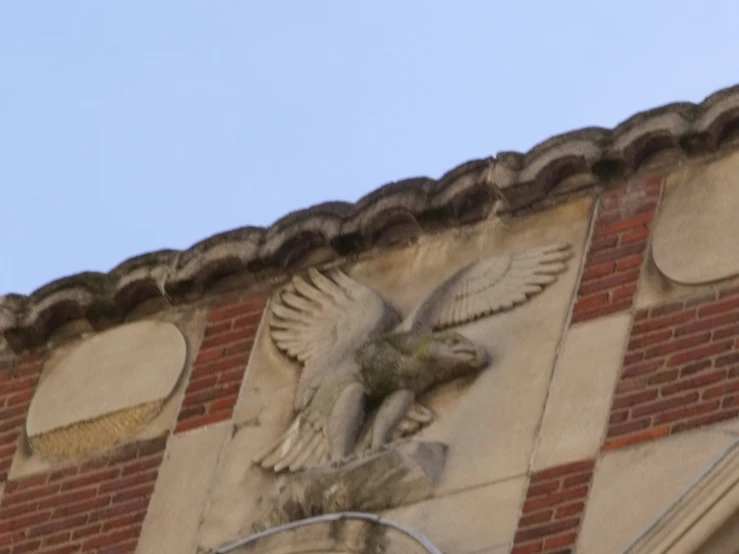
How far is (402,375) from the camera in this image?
43.4 feet

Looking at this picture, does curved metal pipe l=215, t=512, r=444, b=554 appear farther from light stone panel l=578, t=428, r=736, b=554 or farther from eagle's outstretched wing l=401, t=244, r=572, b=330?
eagle's outstretched wing l=401, t=244, r=572, b=330

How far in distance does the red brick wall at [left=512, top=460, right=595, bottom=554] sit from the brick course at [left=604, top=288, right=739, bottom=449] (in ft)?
0.74

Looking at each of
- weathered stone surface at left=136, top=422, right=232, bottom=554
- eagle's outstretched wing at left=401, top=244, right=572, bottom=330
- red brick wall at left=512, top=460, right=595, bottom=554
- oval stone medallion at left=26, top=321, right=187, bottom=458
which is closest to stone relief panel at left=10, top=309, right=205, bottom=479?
oval stone medallion at left=26, top=321, right=187, bottom=458

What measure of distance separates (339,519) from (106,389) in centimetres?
218

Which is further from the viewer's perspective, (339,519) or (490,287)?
(490,287)

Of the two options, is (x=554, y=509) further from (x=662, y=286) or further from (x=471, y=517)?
(x=662, y=286)

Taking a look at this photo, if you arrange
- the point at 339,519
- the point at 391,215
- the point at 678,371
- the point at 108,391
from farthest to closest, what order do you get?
the point at 108,391, the point at 391,215, the point at 339,519, the point at 678,371

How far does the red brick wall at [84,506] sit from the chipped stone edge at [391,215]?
3.45 ft

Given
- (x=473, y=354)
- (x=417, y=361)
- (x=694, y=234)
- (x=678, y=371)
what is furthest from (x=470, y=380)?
(x=694, y=234)

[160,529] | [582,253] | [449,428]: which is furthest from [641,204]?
[160,529]

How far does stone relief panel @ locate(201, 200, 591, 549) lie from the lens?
12.7m

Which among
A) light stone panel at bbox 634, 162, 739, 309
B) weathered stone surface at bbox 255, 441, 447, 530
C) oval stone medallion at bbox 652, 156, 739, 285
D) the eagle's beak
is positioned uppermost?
oval stone medallion at bbox 652, 156, 739, 285

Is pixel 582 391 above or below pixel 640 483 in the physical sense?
above

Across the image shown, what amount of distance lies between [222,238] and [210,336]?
55cm
